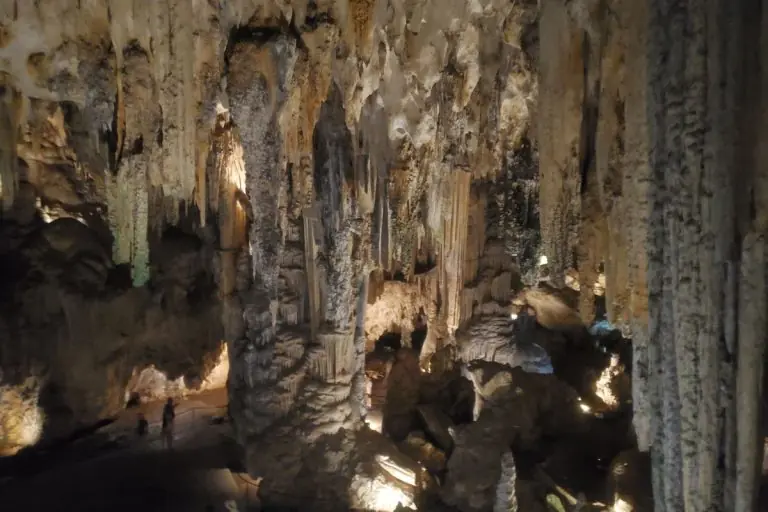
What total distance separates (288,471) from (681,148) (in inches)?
298

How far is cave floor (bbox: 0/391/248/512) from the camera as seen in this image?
8.21 metres

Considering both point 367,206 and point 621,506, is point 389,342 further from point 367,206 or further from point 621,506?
point 621,506

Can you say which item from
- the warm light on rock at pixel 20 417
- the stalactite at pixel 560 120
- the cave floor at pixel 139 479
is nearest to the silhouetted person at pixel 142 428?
the cave floor at pixel 139 479

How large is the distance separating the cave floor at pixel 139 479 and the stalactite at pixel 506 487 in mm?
3907

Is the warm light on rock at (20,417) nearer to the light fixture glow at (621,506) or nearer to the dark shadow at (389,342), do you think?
the dark shadow at (389,342)

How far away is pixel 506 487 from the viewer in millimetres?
7797

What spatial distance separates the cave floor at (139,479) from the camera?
8211 mm

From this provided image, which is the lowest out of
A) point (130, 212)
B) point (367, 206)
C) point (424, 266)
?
point (424, 266)

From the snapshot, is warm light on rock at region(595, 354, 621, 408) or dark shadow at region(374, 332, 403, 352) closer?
warm light on rock at region(595, 354, 621, 408)

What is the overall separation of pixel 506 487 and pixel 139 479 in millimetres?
5544

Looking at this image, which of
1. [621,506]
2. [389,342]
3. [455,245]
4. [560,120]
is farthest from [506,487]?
[389,342]

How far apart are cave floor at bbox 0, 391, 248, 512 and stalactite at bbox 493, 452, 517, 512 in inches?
154

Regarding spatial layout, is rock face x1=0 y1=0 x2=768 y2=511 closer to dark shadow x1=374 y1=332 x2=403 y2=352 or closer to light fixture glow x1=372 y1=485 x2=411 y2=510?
light fixture glow x1=372 y1=485 x2=411 y2=510

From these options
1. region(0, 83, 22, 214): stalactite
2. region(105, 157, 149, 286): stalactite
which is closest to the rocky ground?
region(105, 157, 149, 286): stalactite
